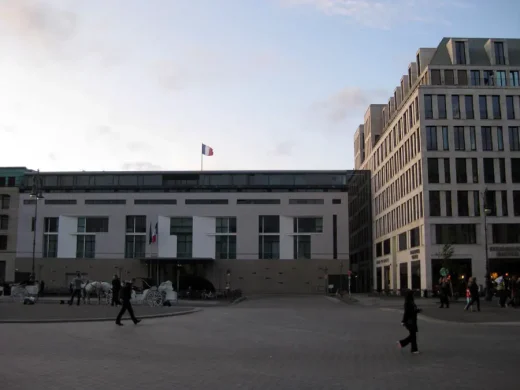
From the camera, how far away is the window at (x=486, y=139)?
200 feet

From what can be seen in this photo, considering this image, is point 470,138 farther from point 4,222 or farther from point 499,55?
point 4,222

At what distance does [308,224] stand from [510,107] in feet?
108

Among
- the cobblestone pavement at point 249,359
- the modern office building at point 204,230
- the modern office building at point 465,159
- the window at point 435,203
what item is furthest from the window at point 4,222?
the cobblestone pavement at point 249,359

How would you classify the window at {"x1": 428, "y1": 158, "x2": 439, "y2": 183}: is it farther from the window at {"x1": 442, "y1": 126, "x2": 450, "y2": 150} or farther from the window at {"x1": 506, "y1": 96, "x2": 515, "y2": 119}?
the window at {"x1": 506, "y1": 96, "x2": 515, "y2": 119}

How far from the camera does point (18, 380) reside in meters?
9.41

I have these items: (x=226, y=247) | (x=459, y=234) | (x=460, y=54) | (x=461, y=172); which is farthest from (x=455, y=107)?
(x=226, y=247)

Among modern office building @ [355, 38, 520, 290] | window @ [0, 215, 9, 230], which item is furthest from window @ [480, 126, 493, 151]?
window @ [0, 215, 9, 230]

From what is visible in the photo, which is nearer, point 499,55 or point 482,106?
point 482,106

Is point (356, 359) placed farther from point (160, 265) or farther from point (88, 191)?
point (88, 191)

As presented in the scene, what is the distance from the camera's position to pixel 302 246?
8231cm

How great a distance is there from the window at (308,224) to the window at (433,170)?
24.8m

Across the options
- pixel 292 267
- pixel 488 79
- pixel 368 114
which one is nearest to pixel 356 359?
pixel 488 79

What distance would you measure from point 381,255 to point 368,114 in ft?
87.9

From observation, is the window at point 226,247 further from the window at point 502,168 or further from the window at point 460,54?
the window at point 460,54
